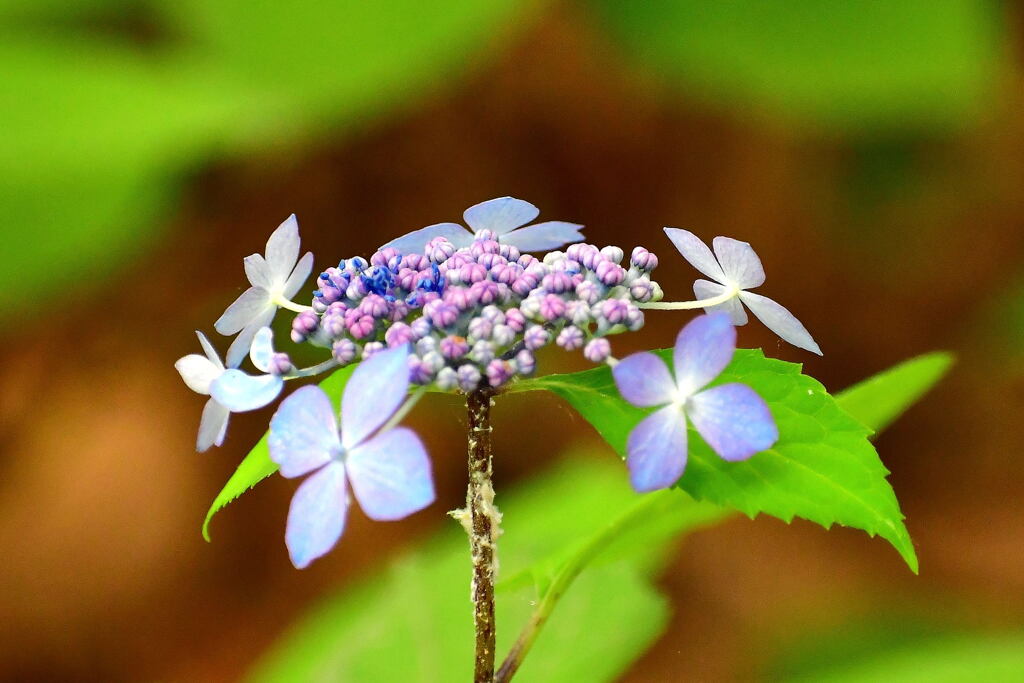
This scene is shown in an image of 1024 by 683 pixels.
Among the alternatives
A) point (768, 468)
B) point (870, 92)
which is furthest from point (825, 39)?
point (768, 468)

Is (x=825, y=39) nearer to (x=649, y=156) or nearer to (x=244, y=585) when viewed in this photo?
(x=649, y=156)

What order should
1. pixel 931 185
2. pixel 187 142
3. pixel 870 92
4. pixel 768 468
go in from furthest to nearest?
pixel 931 185 < pixel 870 92 < pixel 187 142 < pixel 768 468

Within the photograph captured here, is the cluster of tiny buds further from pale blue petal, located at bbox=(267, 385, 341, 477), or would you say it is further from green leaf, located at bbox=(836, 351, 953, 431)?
green leaf, located at bbox=(836, 351, 953, 431)

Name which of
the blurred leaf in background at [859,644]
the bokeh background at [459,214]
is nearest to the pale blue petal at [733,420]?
the blurred leaf in background at [859,644]

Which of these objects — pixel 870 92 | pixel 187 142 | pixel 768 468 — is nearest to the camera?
pixel 768 468

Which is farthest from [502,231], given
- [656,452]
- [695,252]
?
[656,452]

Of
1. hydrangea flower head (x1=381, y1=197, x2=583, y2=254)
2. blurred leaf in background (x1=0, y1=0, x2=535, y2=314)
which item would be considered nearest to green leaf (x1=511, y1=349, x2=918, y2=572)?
hydrangea flower head (x1=381, y1=197, x2=583, y2=254)
